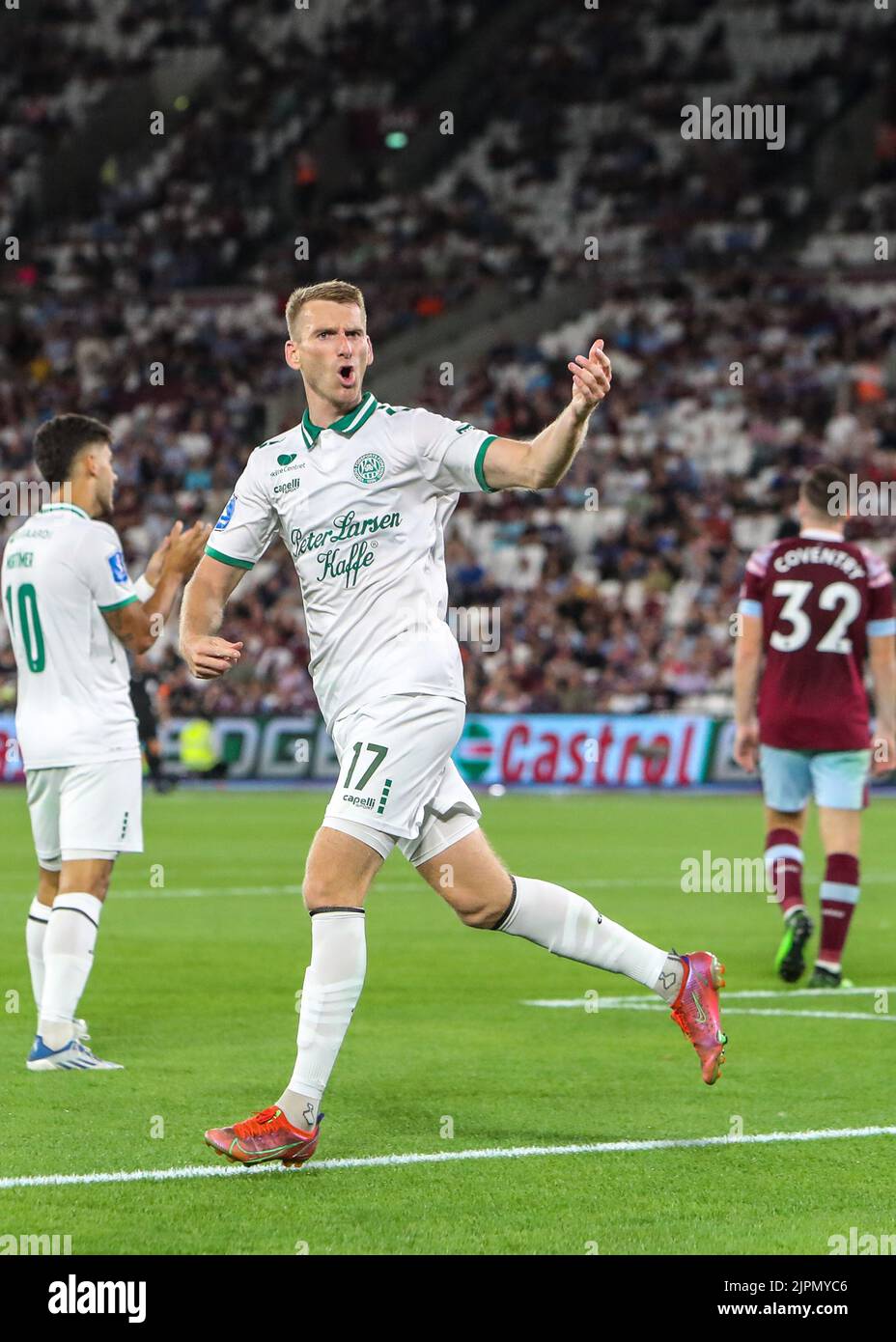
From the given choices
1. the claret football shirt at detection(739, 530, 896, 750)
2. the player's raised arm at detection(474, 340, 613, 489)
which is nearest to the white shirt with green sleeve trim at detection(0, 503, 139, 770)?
the player's raised arm at detection(474, 340, 613, 489)

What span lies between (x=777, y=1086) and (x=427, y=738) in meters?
2.11

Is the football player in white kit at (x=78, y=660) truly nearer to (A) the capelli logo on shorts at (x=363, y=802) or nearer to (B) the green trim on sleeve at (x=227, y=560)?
(B) the green trim on sleeve at (x=227, y=560)

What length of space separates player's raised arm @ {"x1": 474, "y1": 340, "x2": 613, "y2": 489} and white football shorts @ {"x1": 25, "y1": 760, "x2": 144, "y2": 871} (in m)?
2.67

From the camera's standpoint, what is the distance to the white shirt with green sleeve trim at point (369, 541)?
21.8 feet

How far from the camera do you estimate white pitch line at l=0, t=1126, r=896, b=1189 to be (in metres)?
6.02

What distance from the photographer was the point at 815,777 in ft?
35.6

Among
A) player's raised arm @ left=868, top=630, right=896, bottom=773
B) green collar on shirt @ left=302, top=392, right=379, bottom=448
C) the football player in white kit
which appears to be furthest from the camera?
player's raised arm @ left=868, top=630, right=896, bottom=773

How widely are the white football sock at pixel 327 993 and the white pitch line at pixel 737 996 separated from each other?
3716mm

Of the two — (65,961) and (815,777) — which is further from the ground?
(815,777)

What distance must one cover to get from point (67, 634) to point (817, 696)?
409 centimetres

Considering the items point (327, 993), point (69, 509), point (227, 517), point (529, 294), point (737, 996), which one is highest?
point (529, 294)

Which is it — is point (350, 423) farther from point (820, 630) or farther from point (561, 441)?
point (820, 630)
